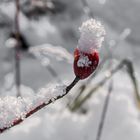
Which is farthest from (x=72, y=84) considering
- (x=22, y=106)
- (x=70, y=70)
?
(x=70, y=70)

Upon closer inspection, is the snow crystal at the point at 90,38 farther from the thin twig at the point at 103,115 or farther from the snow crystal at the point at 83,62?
the thin twig at the point at 103,115

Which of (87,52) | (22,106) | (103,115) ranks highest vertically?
(87,52)

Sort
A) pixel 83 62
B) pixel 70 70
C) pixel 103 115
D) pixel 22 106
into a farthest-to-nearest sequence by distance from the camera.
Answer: pixel 70 70, pixel 103 115, pixel 22 106, pixel 83 62

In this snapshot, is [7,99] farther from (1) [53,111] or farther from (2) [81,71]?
(1) [53,111]

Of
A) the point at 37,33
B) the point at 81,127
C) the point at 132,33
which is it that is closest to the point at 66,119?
the point at 81,127

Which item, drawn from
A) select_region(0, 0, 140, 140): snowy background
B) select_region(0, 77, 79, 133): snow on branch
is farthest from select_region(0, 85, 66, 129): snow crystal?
select_region(0, 0, 140, 140): snowy background

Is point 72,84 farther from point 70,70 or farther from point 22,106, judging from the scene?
point 70,70
